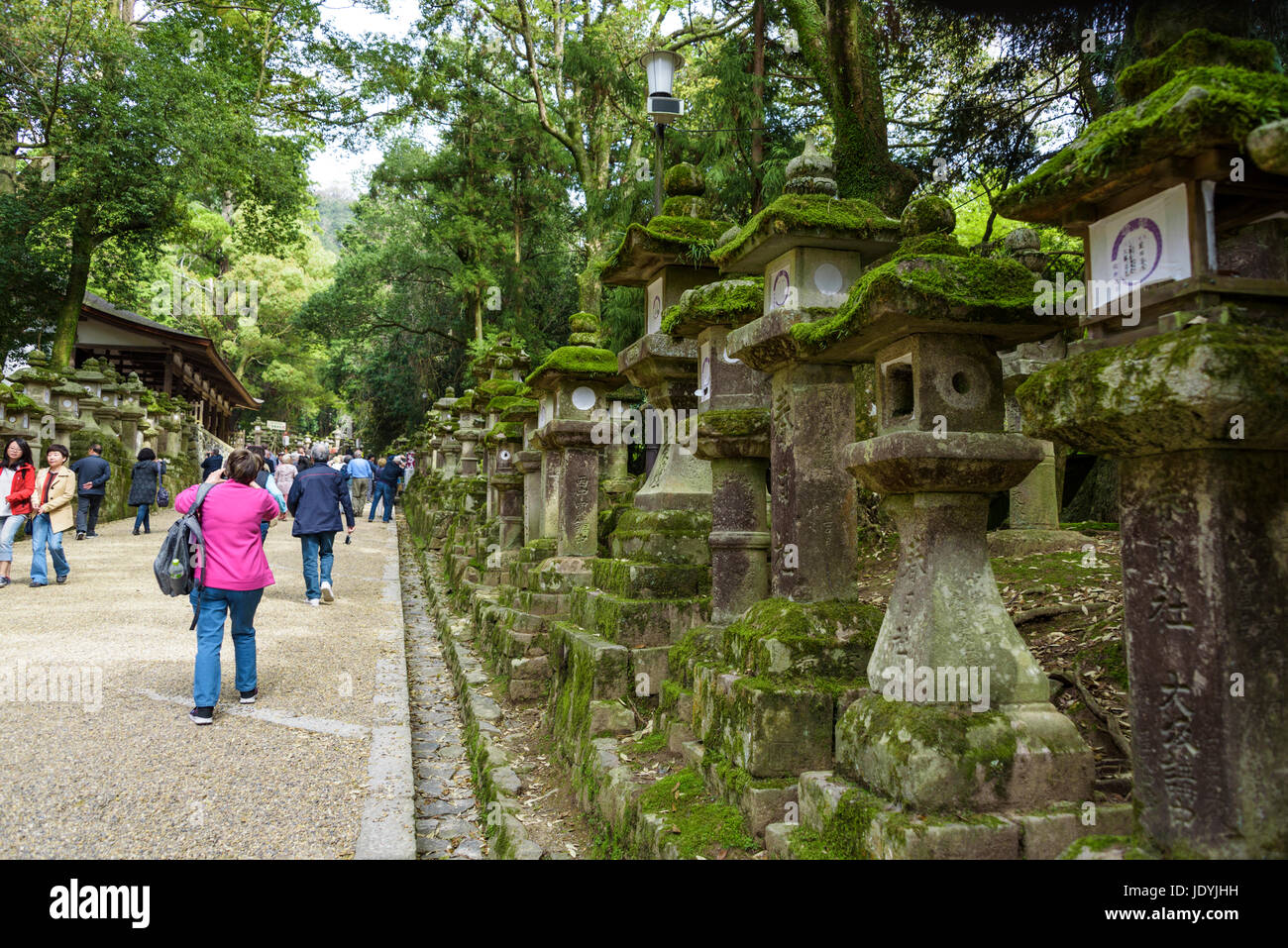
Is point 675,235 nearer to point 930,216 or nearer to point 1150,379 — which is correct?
point 930,216

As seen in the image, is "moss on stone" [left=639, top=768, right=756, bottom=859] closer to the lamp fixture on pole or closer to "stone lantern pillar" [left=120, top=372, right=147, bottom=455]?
the lamp fixture on pole

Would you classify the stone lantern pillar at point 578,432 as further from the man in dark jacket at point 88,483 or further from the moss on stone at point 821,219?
the man in dark jacket at point 88,483

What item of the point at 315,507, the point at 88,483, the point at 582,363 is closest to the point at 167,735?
the point at 582,363

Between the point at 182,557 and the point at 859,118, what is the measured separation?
760 cm

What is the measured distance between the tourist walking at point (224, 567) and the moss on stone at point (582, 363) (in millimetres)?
2558

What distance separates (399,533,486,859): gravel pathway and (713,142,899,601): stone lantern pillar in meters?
2.28

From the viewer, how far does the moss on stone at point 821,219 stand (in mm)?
3715

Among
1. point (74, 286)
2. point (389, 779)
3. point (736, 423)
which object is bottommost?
point (389, 779)

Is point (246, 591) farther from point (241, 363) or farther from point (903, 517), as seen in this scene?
point (241, 363)

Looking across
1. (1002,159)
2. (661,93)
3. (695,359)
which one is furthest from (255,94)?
(695,359)

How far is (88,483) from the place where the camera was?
13.7m

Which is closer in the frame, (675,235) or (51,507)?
(675,235)

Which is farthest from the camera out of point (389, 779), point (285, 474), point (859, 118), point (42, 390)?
point (285, 474)

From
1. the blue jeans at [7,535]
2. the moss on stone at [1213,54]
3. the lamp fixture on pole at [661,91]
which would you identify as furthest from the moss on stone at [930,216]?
the blue jeans at [7,535]
